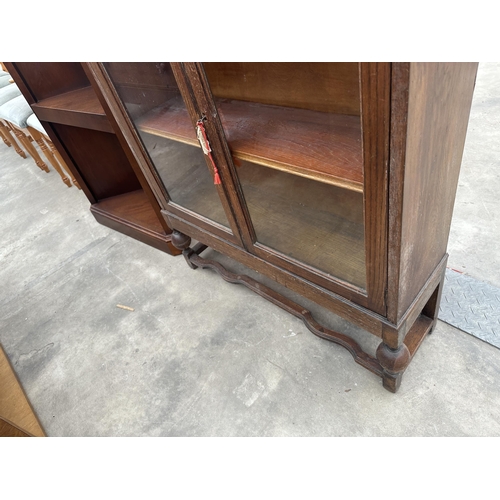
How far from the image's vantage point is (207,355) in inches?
55.1

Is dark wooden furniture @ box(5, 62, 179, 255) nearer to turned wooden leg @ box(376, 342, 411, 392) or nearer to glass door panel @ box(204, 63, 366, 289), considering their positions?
glass door panel @ box(204, 63, 366, 289)

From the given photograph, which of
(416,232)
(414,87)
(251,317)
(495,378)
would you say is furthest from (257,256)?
(495,378)

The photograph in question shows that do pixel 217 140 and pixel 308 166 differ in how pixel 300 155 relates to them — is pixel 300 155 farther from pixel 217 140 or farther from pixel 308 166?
pixel 217 140

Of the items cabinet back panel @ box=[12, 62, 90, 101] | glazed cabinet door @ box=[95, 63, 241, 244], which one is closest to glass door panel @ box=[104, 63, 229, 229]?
glazed cabinet door @ box=[95, 63, 241, 244]

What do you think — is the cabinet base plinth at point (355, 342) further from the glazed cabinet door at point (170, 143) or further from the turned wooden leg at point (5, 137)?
the turned wooden leg at point (5, 137)

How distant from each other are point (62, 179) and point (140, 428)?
1.98 meters

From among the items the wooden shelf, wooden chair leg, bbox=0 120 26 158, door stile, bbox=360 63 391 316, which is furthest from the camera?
wooden chair leg, bbox=0 120 26 158

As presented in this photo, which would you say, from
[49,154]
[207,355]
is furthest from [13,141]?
[207,355]

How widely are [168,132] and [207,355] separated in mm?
831

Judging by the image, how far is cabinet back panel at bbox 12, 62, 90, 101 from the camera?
165 cm

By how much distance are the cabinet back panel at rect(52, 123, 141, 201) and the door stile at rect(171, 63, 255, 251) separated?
116 cm

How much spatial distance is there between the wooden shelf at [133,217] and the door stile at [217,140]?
775 mm

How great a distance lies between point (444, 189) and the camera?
0.83 metres

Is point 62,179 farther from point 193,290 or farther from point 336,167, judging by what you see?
point 336,167
